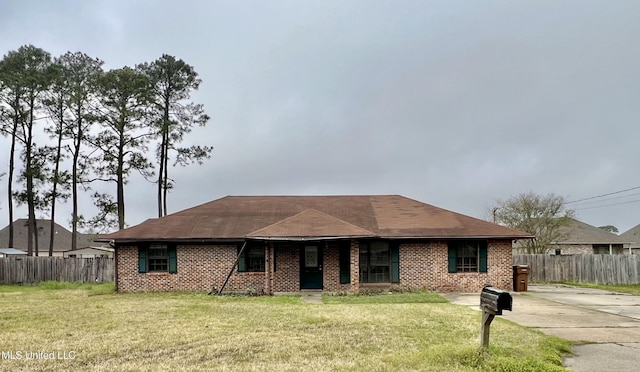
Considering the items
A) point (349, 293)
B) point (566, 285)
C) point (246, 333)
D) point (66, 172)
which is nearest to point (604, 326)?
point (246, 333)

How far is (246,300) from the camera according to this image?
16609 mm

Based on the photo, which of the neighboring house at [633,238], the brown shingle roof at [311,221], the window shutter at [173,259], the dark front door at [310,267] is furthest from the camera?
the neighboring house at [633,238]

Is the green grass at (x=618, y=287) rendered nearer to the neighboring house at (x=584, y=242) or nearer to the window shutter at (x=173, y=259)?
the neighboring house at (x=584, y=242)

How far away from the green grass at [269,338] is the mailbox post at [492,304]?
301 millimetres

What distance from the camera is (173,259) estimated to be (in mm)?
20047

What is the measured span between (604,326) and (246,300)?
989 centimetres

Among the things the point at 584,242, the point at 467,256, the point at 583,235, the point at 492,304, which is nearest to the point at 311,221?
the point at 467,256

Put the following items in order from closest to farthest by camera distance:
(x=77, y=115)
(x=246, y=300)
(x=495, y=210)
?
(x=246, y=300) → (x=77, y=115) → (x=495, y=210)

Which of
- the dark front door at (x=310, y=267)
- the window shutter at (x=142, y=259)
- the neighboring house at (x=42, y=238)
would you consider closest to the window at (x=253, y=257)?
the dark front door at (x=310, y=267)

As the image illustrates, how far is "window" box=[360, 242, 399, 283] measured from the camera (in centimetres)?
1978

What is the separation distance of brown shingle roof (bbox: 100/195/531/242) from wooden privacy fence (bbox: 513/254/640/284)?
5.96m

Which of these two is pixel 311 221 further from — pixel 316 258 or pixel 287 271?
pixel 287 271

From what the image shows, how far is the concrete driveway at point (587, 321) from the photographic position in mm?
7762

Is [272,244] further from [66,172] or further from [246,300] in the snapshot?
[66,172]
